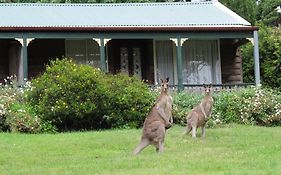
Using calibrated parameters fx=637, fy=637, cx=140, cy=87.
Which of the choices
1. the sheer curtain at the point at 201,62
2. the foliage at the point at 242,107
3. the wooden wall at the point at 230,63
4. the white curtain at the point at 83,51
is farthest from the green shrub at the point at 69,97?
the wooden wall at the point at 230,63

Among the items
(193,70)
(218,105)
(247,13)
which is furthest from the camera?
(247,13)

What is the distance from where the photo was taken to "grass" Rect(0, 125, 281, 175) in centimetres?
1109

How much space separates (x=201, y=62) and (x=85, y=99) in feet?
31.5

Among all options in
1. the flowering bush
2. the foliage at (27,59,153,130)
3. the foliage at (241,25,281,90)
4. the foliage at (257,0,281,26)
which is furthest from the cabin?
the foliage at (257,0,281,26)

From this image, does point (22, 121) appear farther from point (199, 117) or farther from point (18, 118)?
point (199, 117)

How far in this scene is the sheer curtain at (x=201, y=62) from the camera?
2953cm

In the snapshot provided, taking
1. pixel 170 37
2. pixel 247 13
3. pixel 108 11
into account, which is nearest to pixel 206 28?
pixel 170 37

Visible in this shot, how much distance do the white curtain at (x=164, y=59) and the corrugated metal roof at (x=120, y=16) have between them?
111cm

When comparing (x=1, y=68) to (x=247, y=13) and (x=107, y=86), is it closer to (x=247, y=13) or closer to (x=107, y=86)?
(x=107, y=86)

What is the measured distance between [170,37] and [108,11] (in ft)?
17.9

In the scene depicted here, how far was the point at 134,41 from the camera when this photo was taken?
96.8 ft

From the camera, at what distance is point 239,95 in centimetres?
2441

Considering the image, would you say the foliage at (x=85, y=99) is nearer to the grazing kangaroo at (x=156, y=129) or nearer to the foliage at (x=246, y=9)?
the grazing kangaroo at (x=156, y=129)

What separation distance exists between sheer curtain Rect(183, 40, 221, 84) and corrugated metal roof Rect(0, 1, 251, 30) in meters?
1.23
